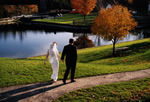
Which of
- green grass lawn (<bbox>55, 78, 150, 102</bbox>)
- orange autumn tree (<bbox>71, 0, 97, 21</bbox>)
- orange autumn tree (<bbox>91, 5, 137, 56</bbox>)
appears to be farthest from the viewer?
orange autumn tree (<bbox>71, 0, 97, 21</bbox>)

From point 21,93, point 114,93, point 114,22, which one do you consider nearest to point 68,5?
point 114,22

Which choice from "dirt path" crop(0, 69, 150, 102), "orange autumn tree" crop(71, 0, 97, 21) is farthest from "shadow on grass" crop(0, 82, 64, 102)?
"orange autumn tree" crop(71, 0, 97, 21)

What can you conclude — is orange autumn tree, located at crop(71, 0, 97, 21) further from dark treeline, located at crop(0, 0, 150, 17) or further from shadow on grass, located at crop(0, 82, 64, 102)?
shadow on grass, located at crop(0, 82, 64, 102)

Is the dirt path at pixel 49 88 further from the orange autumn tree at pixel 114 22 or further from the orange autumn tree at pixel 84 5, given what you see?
the orange autumn tree at pixel 84 5

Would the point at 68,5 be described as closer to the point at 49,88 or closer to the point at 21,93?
the point at 49,88

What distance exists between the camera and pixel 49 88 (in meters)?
8.09

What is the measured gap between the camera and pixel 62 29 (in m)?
55.9

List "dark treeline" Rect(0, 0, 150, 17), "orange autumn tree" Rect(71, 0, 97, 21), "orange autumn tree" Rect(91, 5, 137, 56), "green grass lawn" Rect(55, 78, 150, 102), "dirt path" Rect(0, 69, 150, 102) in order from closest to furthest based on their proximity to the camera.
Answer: "green grass lawn" Rect(55, 78, 150, 102) < "dirt path" Rect(0, 69, 150, 102) < "orange autumn tree" Rect(91, 5, 137, 56) < "orange autumn tree" Rect(71, 0, 97, 21) < "dark treeline" Rect(0, 0, 150, 17)

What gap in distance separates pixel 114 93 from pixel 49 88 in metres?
2.88

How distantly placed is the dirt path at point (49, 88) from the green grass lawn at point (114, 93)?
18.4 inches

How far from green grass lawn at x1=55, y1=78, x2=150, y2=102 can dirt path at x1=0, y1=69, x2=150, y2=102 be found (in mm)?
467

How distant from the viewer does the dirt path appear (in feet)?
23.7

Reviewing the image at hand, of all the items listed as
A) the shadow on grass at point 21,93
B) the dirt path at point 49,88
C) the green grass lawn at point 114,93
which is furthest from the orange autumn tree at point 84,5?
the shadow on grass at point 21,93

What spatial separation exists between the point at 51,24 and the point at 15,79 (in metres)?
54.2
